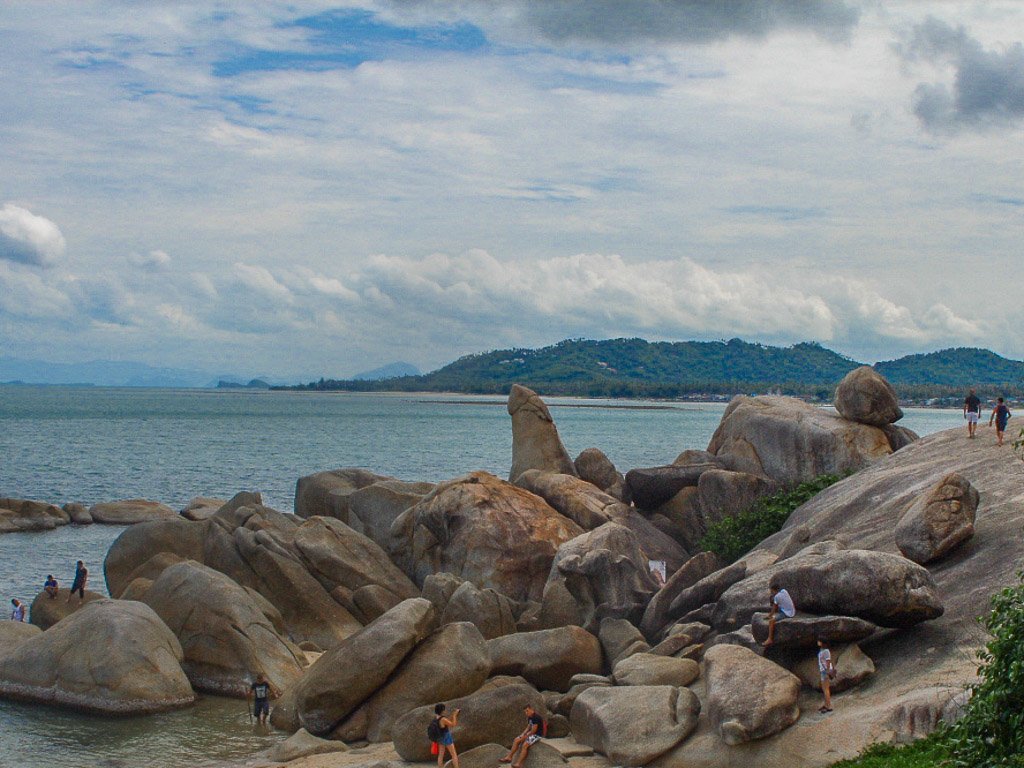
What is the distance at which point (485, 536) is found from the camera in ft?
109

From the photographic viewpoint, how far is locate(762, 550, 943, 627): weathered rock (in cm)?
2025

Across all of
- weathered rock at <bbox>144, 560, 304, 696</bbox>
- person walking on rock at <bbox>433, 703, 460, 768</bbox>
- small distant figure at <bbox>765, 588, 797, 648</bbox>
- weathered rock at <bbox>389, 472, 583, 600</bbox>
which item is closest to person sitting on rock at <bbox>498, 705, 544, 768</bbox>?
person walking on rock at <bbox>433, 703, 460, 768</bbox>

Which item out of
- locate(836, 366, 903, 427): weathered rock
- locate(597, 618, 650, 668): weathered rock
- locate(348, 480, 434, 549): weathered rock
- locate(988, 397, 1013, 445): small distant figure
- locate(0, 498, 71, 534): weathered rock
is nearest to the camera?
locate(597, 618, 650, 668): weathered rock

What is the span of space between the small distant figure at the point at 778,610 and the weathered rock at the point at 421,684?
6.79 m

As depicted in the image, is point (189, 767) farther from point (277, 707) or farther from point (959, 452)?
point (959, 452)

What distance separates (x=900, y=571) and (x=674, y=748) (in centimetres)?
557

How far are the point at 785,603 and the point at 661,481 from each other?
17208 millimetres

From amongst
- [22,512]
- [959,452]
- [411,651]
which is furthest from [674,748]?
[22,512]

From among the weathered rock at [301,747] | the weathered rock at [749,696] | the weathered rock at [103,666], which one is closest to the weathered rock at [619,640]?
the weathered rock at [749,696]

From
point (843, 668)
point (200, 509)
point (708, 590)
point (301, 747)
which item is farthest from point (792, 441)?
point (200, 509)

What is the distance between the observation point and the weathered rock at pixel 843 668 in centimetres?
2000

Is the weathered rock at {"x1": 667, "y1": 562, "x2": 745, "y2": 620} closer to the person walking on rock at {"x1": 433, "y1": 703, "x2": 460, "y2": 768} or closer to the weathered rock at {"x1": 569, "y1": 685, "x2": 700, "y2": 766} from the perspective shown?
the weathered rock at {"x1": 569, "y1": 685, "x2": 700, "y2": 766}

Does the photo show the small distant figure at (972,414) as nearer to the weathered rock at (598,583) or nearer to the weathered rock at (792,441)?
the weathered rock at (792,441)

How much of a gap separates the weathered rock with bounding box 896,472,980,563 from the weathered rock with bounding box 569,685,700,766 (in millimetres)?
6148
